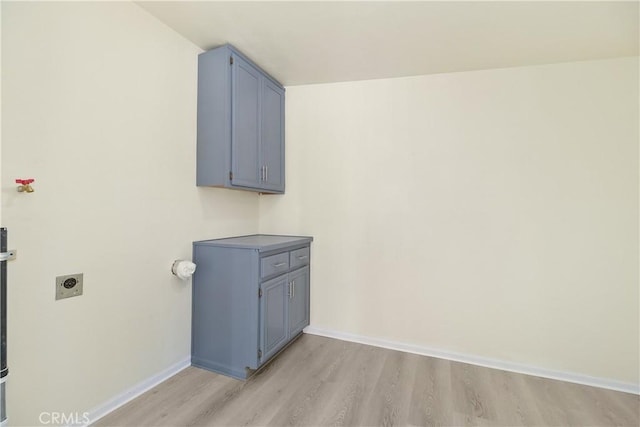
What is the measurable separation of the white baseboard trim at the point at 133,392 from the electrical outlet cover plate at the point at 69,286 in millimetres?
660

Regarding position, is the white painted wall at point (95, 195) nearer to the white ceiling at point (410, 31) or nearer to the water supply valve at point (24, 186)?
the water supply valve at point (24, 186)

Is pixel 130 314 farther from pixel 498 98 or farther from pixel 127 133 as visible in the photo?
pixel 498 98

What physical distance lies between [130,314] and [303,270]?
52.6 inches

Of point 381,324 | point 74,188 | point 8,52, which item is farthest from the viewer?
point 381,324

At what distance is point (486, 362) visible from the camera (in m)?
2.28

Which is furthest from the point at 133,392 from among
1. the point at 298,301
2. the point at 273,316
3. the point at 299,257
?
the point at 299,257

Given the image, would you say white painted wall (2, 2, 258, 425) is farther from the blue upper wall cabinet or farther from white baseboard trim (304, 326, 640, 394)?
white baseboard trim (304, 326, 640, 394)

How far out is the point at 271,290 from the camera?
2.14 m

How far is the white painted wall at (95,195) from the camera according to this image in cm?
129

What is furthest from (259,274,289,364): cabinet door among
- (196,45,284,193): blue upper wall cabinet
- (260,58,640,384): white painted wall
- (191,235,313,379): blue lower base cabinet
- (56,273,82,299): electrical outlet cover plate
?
(56,273,82,299): electrical outlet cover plate

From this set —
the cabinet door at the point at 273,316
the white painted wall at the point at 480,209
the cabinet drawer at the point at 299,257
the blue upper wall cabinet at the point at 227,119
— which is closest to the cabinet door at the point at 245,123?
the blue upper wall cabinet at the point at 227,119

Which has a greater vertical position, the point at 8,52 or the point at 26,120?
the point at 8,52

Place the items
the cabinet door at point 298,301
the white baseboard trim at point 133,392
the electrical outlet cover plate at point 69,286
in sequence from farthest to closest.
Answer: the cabinet door at point 298,301 < the white baseboard trim at point 133,392 < the electrical outlet cover plate at point 69,286

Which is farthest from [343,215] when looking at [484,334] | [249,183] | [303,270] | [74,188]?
[74,188]
